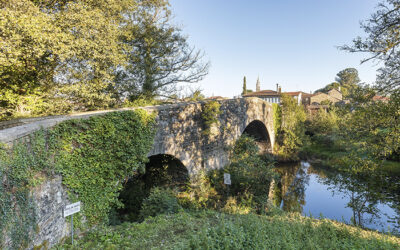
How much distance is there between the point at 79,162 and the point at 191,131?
4.30 m

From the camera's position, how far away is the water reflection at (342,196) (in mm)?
6596

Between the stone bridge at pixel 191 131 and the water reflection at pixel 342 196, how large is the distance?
3.70 m

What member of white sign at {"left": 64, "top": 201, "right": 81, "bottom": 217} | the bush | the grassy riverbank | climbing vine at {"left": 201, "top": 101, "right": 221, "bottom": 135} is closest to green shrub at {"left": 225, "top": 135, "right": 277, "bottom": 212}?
climbing vine at {"left": 201, "top": 101, "right": 221, "bottom": 135}

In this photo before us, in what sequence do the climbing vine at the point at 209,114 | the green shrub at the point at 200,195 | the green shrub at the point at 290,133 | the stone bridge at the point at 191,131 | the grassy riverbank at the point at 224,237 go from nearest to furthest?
the grassy riverbank at the point at 224,237, the stone bridge at the point at 191,131, the green shrub at the point at 200,195, the climbing vine at the point at 209,114, the green shrub at the point at 290,133

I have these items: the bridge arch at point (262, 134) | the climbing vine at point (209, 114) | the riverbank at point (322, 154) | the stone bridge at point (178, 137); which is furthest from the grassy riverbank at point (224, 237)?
the riverbank at point (322, 154)

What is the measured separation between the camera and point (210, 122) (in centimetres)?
813

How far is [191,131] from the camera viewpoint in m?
7.70

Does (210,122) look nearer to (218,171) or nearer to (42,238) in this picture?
(218,171)

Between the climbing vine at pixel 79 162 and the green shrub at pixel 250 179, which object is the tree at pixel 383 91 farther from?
the climbing vine at pixel 79 162

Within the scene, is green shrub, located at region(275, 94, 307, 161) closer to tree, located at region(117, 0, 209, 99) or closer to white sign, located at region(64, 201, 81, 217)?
tree, located at region(117, 0, 209, 99)

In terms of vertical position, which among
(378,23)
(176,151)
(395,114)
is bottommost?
(176,151)

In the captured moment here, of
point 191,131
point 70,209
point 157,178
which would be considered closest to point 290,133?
point 191,131

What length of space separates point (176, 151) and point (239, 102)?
18.5ft

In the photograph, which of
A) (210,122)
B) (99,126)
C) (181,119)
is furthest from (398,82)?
(99,126)
